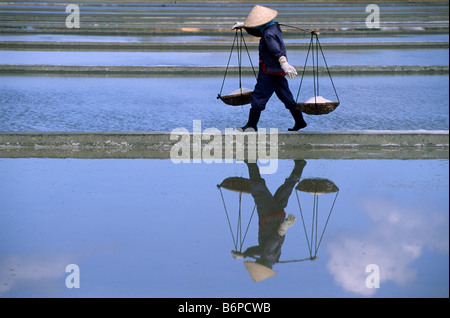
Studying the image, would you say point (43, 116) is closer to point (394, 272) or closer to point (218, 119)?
point (218, 119)

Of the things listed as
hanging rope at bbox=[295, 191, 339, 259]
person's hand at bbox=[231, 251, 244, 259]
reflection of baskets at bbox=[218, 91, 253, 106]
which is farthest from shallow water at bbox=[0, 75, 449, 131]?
person's hand at bbox=[231, 251, 244, 259]

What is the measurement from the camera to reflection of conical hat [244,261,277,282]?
4.44 metres

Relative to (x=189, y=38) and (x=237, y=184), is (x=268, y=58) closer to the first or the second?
(x=237, y=184)

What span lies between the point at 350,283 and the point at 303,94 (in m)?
7.91

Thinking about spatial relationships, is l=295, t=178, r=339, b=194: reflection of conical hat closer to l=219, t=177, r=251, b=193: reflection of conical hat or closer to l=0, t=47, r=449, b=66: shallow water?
l=219, t=177, r=251, b=193: reflection of conical hat

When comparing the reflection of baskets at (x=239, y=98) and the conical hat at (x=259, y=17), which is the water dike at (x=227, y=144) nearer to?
the reflection of baskets at (x=239, y=98)

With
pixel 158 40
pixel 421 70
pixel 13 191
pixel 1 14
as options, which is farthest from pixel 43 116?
pixel 1 14

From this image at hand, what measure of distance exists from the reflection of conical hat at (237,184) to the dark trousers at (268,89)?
54.0 inches

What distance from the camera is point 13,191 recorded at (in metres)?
6.32

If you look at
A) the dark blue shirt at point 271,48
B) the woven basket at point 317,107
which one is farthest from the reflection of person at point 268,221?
the dark blue shirt at point 271,48

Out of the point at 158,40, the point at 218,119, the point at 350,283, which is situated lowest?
the point at 350,283

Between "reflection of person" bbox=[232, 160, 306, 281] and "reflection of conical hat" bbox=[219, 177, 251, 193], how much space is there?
48mm

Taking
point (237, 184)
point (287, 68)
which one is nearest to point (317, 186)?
point (237, 184)

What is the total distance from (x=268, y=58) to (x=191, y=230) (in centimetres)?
293
